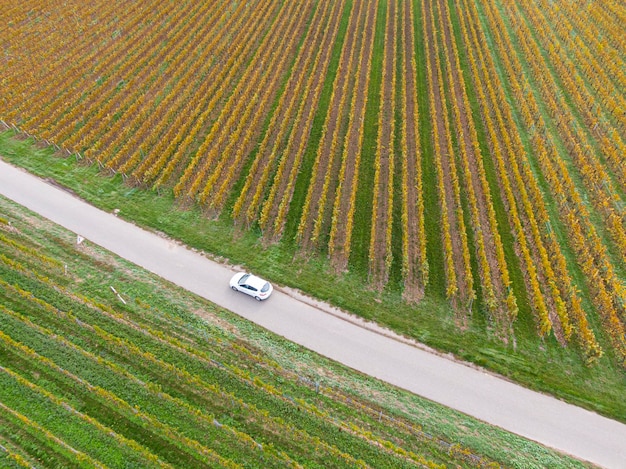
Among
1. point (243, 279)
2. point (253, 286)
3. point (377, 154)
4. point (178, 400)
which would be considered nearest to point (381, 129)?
point (377, 154)

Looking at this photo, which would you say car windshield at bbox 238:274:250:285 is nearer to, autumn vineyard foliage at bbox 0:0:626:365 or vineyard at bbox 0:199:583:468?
vineyard at bbox 0:199:583:468

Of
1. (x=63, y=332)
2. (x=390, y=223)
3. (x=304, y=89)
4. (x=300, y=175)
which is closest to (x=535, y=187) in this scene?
(x=390, y=223)

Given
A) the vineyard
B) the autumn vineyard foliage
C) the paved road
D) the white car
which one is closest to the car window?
the white car

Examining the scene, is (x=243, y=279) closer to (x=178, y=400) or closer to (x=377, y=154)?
(x=178, y=400)

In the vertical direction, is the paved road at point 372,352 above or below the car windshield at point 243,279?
below

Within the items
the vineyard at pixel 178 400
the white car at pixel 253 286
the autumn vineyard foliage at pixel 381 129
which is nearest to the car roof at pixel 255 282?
the white car at pixel 253 286

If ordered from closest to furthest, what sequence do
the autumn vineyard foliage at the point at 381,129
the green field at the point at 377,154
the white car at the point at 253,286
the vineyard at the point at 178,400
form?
the vineyard at the point at 178,400 < the white car at the point at 253,286 < the green field at the point at 377,154 < the autumn vineyard foliage at the point at 381,129

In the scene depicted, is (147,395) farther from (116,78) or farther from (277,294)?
(116,78)

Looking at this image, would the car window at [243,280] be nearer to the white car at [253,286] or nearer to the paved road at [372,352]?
the white car at [253,286]

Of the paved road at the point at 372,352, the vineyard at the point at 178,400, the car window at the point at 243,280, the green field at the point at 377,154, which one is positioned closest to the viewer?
the vineyard at the point at 178,400
